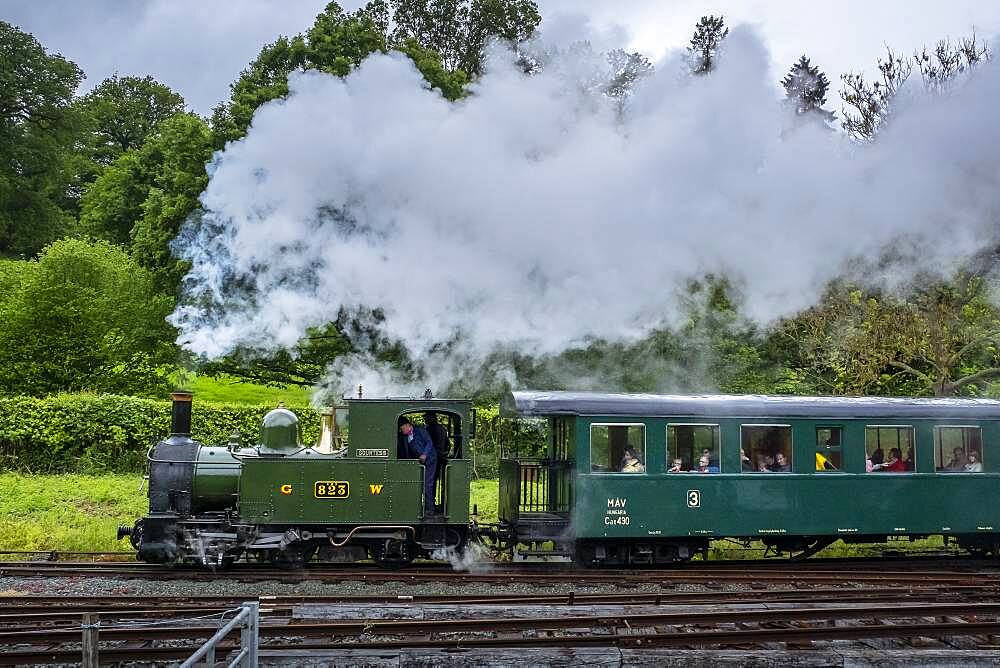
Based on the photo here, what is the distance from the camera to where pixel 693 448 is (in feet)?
43.4

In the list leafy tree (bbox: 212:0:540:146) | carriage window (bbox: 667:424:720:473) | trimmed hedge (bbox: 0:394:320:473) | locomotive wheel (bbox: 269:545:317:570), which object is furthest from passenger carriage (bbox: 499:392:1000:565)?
leafy tree (bbox: 212:0:540:146)

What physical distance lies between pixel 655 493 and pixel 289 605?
17.8 feet

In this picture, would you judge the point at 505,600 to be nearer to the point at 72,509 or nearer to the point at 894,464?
the point at 894,464

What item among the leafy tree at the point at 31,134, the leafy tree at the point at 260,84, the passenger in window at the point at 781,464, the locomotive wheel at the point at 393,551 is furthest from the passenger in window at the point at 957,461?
the leafy tree at the point at 31,134

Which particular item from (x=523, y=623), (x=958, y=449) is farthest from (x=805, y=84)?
(x=523, y=623)

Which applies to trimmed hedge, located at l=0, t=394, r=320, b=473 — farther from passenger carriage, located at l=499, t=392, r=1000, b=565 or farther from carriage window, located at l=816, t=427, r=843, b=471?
carriage window, located at l=816, t=427, r=843, b=471

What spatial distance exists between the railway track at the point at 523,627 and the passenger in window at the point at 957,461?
3144mm

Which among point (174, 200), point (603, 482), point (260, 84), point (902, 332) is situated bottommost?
point (603, 482)

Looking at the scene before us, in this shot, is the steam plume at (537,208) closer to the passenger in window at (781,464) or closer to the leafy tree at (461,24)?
the passenger in window at (781,464)

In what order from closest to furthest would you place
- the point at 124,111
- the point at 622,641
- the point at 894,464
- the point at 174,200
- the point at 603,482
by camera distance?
the point at 622,641 → the point at 603,482 → the point at 894,464 → the point at 174,200 → the point at 124,111

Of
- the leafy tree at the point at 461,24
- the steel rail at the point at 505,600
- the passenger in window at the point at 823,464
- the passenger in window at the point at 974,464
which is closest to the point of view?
the steel rail at the point at 505,600

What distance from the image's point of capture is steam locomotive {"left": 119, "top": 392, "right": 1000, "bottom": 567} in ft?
40.9

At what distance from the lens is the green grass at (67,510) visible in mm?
15250

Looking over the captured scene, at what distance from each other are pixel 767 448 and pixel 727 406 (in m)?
0.93
